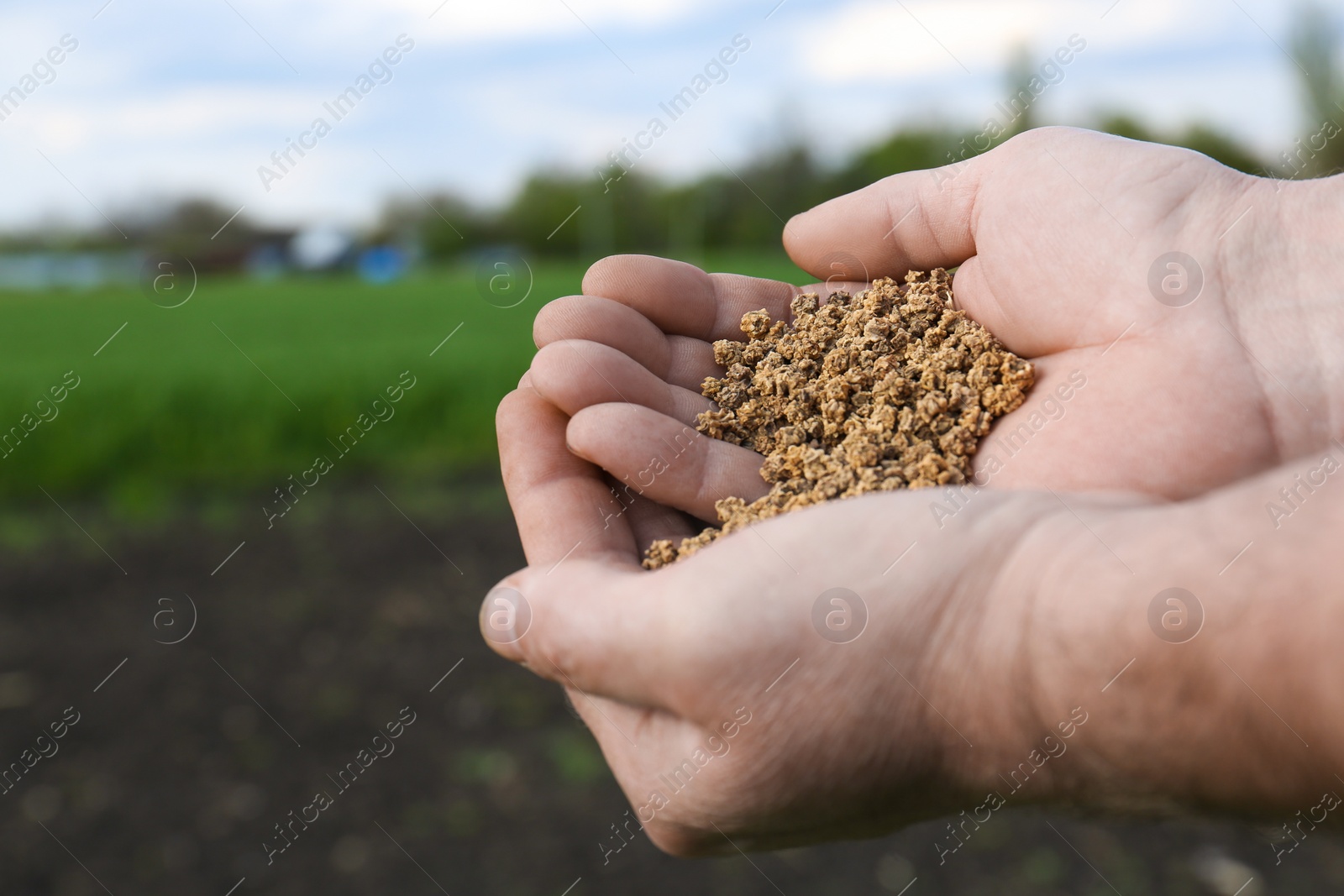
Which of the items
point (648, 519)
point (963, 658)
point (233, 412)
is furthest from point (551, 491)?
point (233, 412)

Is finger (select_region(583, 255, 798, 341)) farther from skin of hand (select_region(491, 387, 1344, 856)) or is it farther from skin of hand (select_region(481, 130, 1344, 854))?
skin of hand (select_region(491, 387, 1344, 856))

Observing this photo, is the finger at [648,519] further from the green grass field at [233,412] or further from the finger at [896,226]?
the green grass field at [233,412]

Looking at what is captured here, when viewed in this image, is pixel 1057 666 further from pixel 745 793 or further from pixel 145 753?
pixel 145 753

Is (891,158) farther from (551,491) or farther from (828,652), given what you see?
(828,652)

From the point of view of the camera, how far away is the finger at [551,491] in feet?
4.82

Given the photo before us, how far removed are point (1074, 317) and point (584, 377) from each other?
0.90m

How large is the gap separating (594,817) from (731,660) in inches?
64.9

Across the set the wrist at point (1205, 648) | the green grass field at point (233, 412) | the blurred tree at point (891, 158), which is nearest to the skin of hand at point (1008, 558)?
the wrist at point (1205, 648)

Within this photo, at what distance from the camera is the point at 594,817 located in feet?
8.50

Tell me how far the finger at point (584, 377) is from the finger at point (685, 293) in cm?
19

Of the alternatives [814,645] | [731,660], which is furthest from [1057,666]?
[731,660]

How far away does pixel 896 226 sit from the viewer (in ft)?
6.38

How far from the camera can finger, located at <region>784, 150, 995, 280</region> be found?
1.90m

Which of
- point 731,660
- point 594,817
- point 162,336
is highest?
point 162,336
